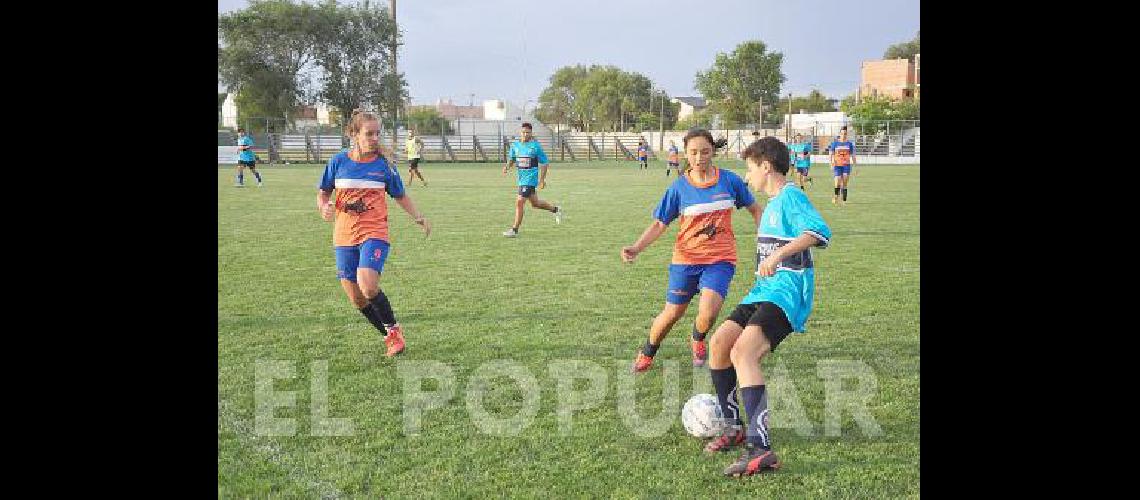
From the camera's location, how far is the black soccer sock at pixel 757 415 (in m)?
4.02

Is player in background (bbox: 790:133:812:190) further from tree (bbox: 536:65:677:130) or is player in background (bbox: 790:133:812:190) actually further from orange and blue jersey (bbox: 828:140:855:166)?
tree (bbox: 536:65:677:130)

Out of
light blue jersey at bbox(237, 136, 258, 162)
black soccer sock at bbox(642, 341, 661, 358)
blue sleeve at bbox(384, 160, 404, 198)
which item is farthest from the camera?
light blue jersey at bbox(237, 136, 258, 162)

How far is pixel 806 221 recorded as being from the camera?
4094 millimetres

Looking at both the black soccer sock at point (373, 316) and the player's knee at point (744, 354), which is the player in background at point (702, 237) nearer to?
the player's knee at point (744, 354)

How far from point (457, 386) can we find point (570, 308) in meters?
2.51

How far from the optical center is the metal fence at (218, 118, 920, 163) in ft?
150

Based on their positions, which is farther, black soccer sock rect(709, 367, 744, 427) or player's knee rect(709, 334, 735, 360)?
black soccer sock rect(709, 367, 744, 427)

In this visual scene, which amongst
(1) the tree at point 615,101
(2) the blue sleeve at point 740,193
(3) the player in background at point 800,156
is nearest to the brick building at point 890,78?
(1) the tree at point 615,101

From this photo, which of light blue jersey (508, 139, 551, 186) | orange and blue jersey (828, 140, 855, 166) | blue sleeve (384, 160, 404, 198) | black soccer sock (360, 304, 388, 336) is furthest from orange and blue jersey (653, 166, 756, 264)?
orange and blue jersey (828, 140, 855, 166)

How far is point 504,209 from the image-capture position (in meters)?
18.3

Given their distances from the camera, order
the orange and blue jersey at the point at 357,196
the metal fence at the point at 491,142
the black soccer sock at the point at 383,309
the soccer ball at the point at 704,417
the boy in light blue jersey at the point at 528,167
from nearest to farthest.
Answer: the soccer ball at the point at 704,417
the black soccer sock at the point at 383,309
the orange and blue jersey at the point at 357,196
the boy in light blue jersey at the point at 528,167
the metal fence at the point at 491,142

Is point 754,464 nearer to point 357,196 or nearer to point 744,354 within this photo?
point 744,354

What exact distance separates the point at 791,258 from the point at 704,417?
978mm

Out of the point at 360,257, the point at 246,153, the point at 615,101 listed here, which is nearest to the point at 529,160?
the point at 360,257
